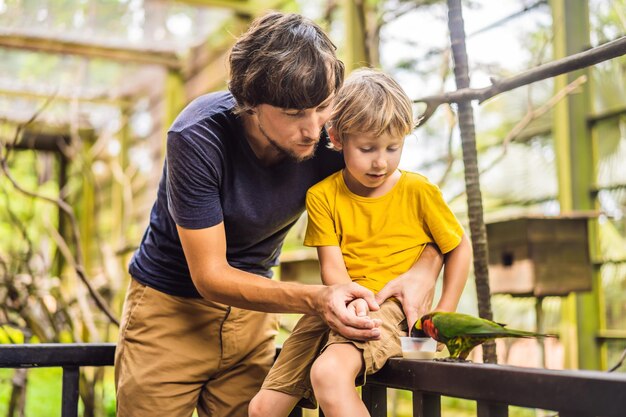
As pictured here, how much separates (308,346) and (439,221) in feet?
1.30

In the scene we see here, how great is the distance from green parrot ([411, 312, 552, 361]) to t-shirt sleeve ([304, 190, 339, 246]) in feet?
1.14

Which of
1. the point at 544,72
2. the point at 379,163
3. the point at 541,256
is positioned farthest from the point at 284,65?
the point at 541,256

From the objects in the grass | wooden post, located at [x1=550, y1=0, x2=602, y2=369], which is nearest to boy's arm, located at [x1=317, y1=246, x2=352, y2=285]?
wooden post, located at [x1=550, y1=0, x2=602, y2=369]

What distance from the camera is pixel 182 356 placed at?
1996 millimetres

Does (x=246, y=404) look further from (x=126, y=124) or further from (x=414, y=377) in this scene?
(x=126, y=124)

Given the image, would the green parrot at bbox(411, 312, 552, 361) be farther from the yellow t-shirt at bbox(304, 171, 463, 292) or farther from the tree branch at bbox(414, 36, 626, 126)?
the tree branch at bbox(414, 36, 626, 126)

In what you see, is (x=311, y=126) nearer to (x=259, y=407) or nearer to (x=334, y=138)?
(x=334, y=138)

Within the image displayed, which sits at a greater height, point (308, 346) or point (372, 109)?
point (372, 109)

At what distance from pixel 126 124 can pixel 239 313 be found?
6.86 metres

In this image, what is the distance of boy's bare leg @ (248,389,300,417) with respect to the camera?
65.5 inches

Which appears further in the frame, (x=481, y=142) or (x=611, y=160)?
(x=481, y=142)

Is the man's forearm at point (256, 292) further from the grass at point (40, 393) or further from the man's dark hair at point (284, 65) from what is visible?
the grass at point (40, 393)

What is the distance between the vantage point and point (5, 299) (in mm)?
3516

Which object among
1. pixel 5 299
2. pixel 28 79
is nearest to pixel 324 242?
pixel 5 299
